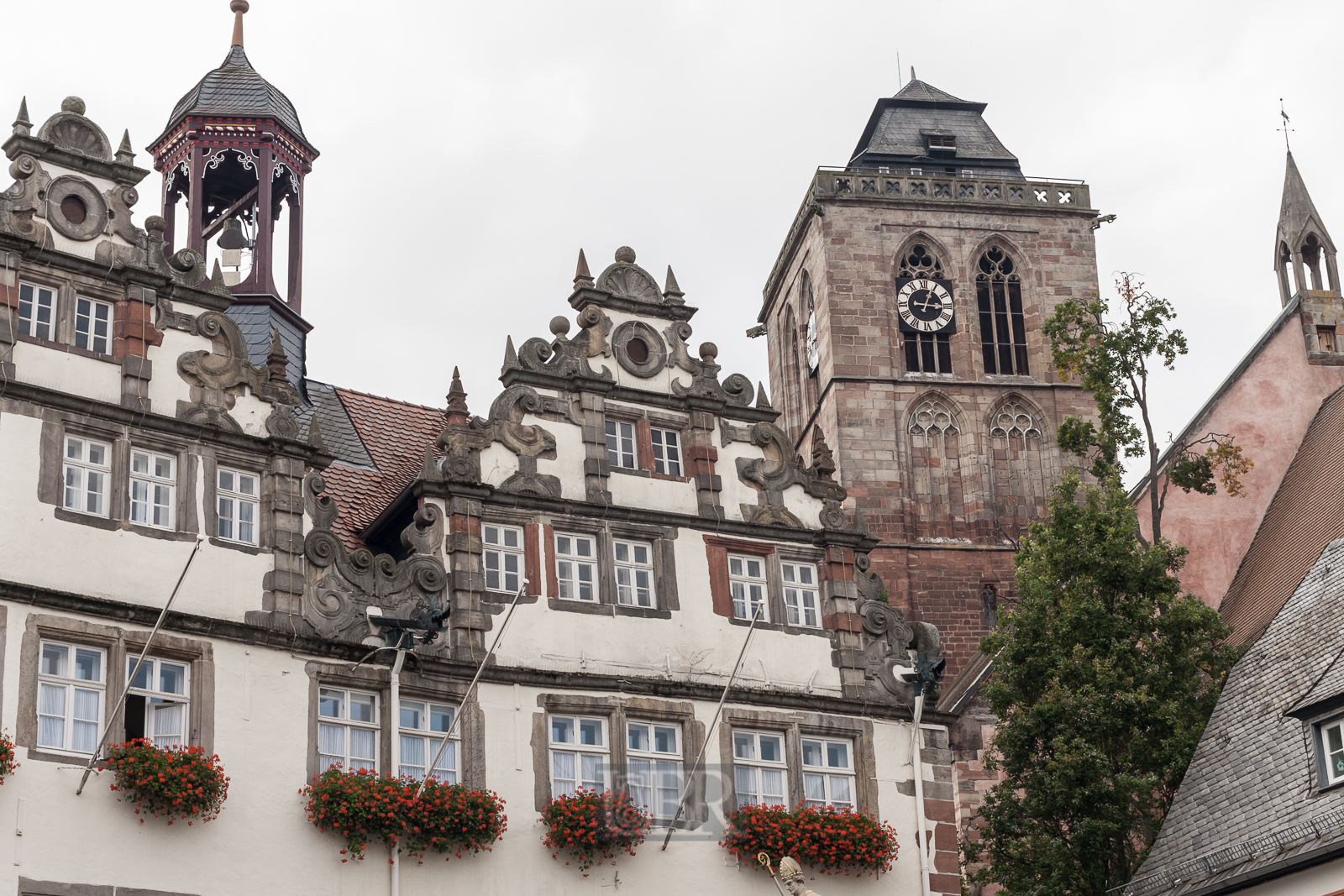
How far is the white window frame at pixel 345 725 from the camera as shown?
22766 mm

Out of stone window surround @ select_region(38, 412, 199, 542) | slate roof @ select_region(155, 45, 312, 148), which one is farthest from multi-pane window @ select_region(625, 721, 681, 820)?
slate roof @ select_region(155, 45, 312, 148)

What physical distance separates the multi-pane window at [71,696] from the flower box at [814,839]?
7270 millimetres

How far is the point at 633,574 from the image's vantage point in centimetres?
2584

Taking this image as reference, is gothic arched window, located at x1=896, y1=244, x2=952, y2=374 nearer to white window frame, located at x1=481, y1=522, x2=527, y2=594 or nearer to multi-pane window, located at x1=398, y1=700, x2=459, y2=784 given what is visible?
white window frame, located at x1=481, y1=522, x2=527, y2=594

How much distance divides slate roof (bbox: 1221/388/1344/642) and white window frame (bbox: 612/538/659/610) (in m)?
9.00

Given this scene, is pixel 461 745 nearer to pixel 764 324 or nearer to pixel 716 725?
pixel 716 725

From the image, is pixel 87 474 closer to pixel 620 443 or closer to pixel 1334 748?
pixel 620 443

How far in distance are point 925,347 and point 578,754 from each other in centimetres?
3085

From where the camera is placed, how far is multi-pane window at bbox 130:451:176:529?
22.6 meters

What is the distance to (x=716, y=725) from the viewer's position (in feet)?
82.3

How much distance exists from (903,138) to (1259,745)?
113ft

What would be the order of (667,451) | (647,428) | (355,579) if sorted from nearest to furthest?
(355,579) → (647,428) → (667,451)

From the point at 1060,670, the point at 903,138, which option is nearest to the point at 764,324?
the point at 903,138

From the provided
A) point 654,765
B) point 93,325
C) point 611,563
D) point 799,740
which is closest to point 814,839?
point 799,740
